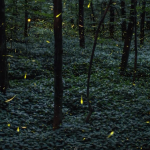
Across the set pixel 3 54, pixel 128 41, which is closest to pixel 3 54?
pixel 3 54

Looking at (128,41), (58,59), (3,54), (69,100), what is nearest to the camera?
(58,59)

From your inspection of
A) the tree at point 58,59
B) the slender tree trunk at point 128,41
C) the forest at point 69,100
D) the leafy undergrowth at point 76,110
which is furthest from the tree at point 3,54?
the slender tree trunk at point 128,41

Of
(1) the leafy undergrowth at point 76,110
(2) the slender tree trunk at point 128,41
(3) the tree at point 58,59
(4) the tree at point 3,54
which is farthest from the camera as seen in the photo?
(2) the slender tree trunk at point 128,41

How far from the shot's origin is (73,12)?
110ft

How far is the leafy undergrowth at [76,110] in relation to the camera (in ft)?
23.0

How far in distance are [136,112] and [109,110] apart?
1316 mm

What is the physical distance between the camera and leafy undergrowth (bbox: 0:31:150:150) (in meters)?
7.02

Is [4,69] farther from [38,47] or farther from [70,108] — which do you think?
[38,47]

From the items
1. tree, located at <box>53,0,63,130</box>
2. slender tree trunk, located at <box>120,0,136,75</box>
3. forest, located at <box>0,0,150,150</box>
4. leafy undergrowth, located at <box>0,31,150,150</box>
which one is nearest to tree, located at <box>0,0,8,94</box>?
forest, located at <box>0,0,150,150</box>

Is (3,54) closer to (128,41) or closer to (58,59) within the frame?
(58,59)

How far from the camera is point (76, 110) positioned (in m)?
9.97

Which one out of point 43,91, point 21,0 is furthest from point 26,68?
point 21,0

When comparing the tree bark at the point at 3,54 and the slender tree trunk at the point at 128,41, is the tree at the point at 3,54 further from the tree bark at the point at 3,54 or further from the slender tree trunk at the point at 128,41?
the slender tree trunk at the point at 128,41

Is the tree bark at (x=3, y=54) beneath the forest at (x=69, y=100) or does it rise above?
above
